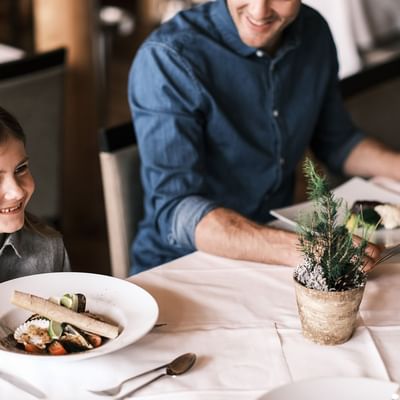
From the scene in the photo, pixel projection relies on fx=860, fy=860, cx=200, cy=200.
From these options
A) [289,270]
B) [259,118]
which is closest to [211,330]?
[289,270]

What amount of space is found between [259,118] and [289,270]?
597 millimetres

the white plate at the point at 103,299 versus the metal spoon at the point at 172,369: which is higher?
the white plate at the point at 103,299

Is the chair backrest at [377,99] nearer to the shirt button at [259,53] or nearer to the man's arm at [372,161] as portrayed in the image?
the man's arm at [372,161]

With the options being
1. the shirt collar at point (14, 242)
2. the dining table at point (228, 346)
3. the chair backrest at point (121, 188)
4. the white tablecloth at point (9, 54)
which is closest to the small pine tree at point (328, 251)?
the dining table at point (228, 346)

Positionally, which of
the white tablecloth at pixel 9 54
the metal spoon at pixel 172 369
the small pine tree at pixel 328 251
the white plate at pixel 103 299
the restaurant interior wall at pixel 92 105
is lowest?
the restaurant interior wall at pixel 92 105

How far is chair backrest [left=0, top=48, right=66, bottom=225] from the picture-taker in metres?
2.67

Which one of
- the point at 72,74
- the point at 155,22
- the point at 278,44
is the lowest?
the point at 155,22

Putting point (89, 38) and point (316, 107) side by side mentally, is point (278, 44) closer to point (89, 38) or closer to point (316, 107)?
point (316, 107)

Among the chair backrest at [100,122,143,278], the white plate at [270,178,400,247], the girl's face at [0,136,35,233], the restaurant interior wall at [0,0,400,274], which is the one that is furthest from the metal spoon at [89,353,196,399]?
the restaurant interior wall at [0,0,400,274]

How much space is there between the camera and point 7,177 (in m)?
1.43

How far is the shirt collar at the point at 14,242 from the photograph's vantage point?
153 cm

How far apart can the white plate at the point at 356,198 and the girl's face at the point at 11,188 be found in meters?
0.58

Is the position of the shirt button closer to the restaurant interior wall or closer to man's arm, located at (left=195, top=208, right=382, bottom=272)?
man's arm, located at (left=195, top=208, right=382, bottom=272)

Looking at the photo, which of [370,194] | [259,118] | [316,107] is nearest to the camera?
[370,194]
